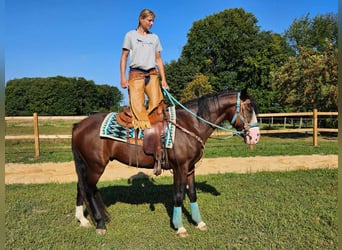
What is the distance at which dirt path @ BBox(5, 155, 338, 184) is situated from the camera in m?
8.28

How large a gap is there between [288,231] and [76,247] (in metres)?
3.00

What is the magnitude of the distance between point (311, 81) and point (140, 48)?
53.3ft

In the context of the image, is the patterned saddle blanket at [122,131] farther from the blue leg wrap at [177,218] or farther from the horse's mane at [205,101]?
the blue leg wrap at [177,218]

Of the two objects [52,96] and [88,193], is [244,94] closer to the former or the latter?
[88,193]

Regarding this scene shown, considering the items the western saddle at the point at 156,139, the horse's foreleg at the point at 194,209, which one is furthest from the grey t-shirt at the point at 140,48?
the horse's foreleg at the point at 194,209

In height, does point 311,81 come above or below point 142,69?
above

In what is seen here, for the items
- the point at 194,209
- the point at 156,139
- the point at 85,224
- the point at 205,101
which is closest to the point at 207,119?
the point at 205,101

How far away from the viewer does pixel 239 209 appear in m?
5.09

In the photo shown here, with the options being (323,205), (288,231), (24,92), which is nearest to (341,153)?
(288,231)

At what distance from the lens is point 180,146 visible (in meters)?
4.29

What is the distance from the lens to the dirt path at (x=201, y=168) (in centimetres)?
828

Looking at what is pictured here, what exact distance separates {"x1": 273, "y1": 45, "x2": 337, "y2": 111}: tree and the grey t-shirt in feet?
50.8

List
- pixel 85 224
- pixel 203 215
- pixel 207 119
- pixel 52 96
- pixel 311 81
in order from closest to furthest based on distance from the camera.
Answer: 1. pixel 207 119
2. pixel 85 224
3. pixel 203 215
4. pixel 311 81
5. pixel 52 96

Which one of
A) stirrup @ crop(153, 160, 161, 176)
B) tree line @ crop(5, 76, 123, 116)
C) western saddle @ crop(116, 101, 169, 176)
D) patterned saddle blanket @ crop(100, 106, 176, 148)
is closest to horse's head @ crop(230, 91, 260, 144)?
patterned saddle blanket @ crop(100, 106, 176, 148)
